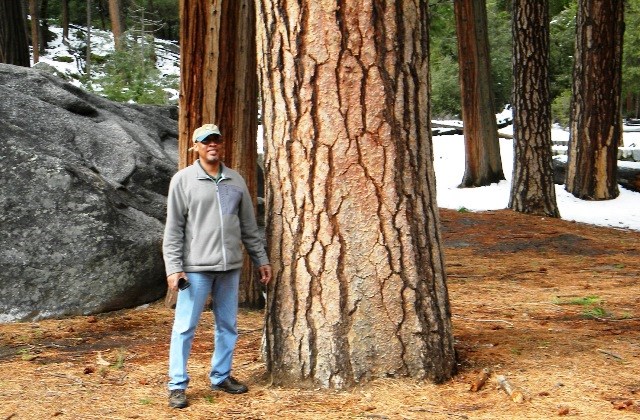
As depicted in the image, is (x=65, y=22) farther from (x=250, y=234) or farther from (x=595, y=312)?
(x=250, y=234)

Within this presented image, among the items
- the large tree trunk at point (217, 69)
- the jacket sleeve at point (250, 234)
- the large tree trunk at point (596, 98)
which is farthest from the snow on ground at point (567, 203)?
the jacket sleeve at point (250, 234)

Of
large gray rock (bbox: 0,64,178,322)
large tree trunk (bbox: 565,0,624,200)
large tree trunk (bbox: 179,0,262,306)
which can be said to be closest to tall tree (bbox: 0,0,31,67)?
large gray rock (bbox: 0,64,178,322)

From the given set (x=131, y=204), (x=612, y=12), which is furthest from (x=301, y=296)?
(x=612, y=12)

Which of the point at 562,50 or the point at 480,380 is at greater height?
the point at 562,50

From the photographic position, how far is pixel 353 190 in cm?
483

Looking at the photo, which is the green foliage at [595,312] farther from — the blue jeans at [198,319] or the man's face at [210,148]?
the man's face at [210,148]

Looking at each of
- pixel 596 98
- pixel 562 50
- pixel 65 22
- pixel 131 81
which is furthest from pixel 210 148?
pixel 65 22

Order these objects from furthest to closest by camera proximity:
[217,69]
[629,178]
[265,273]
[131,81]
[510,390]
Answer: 1. [131,81]
2. [629,178]
3. [217,69]
4. [265,273]
5. [510,390]

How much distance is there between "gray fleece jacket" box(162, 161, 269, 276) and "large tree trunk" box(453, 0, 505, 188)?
1338cm

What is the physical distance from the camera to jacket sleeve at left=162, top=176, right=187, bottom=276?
477 centimetres

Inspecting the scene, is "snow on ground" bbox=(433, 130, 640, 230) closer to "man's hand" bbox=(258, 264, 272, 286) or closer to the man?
"man's hand" bbox=(258, 264, 272, 286)

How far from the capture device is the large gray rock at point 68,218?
23.9 feet

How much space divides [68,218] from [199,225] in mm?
3109

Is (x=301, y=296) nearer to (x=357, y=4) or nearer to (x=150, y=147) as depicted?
(x=357, y=4)
